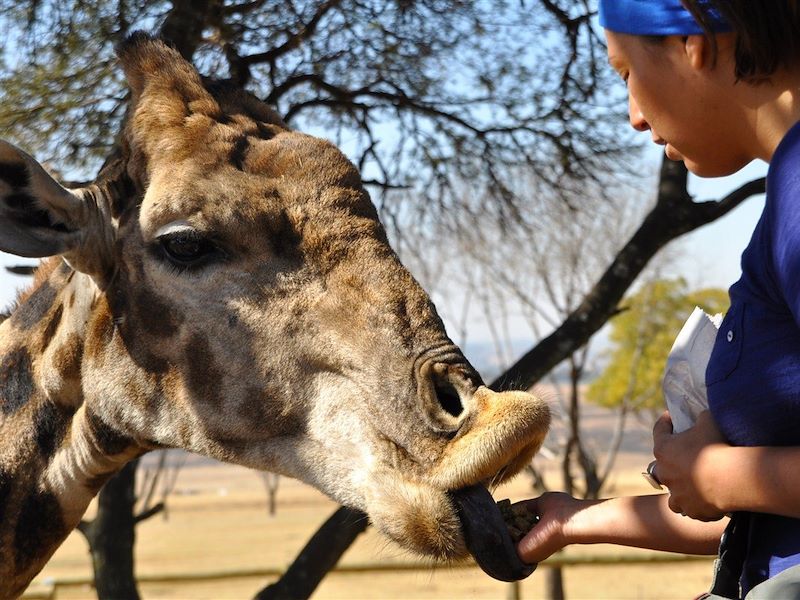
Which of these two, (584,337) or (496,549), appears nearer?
(496,549)

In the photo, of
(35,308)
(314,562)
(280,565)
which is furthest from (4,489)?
(280,565)

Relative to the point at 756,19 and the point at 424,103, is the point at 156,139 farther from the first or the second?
→ the point at 424,103

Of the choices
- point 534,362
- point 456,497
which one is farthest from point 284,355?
point 534,362

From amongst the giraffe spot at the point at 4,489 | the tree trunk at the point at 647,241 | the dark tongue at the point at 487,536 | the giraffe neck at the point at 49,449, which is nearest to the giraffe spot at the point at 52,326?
the giraffe neck at the point at 49,449

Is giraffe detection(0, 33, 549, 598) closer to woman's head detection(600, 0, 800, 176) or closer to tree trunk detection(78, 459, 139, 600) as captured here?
woman's head detection(600, 0, 800, 176)

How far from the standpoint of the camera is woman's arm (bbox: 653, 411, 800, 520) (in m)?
1.79

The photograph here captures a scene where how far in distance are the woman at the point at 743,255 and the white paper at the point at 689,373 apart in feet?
0.34

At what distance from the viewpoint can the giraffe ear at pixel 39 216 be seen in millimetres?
3281

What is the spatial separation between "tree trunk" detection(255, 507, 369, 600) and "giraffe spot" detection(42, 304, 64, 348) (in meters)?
2.59

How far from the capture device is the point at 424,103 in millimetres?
7262

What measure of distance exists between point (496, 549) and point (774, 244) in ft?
3.69

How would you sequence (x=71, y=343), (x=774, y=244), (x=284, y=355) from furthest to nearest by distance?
(x=71, y=343)
(x=284, y=355)
(x=774, y=244)

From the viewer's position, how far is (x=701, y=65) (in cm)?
190

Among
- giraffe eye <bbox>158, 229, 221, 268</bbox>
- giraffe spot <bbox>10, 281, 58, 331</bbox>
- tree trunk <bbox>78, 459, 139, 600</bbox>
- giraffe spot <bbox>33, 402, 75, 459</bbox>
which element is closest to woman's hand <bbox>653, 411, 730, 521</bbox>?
giraffe eye <bbox>158, 229, 221, 268</bbox>
